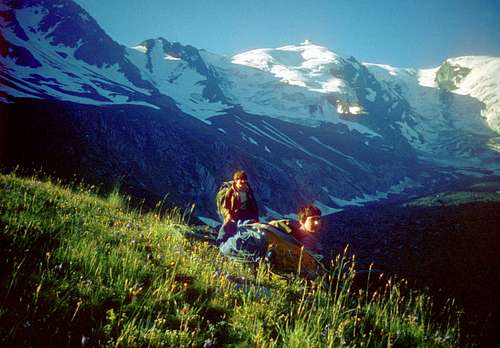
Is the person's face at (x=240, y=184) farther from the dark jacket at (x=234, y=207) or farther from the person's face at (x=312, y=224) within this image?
the person's face at (x=312, y=224)

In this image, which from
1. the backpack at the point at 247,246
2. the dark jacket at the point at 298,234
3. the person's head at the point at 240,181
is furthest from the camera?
the person's head at the point at 240,181

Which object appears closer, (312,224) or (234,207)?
(312,224)

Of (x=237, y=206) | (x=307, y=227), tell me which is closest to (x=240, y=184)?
(x=237, y=206)

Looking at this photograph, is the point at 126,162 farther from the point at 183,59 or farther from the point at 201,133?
the point at 183,59

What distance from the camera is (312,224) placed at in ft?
24.8

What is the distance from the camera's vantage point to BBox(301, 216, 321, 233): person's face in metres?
7.55

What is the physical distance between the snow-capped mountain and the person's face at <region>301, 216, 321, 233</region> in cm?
2208

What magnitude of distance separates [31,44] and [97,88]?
4389 centimetres

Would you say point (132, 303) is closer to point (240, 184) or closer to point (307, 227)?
point (307, 227)

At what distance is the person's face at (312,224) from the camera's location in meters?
7.55

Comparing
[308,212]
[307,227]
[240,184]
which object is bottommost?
[307,227]

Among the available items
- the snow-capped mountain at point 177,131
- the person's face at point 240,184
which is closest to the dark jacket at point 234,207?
the person's face at point 240,184

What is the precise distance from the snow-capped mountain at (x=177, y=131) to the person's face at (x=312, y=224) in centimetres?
2208

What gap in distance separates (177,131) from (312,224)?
59239mm
